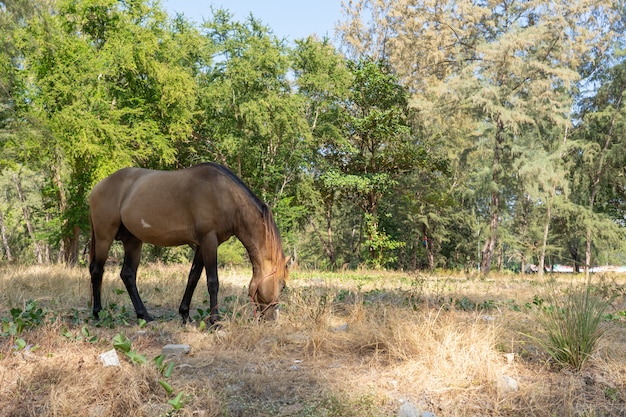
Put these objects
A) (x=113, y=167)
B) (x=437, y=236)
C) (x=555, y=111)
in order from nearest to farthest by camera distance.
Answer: (x=113, y=167)
(x=555, y=111)
(x=437, y=236)

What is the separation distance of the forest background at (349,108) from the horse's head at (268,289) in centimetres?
1077

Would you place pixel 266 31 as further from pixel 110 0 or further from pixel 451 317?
pixel 451 317

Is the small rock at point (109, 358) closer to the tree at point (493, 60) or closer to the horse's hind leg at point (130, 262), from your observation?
the horse's hind leg at point (130, 262)

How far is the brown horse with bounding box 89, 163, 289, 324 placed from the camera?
18.2 ft

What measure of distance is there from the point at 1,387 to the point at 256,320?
2288 mm

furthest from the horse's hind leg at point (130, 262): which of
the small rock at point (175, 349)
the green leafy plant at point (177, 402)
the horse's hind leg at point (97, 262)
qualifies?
the green leafy plant at point (177, 402)

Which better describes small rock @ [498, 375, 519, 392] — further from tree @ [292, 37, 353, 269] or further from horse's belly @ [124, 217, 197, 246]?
tree @ [292, 37, 353, 269]

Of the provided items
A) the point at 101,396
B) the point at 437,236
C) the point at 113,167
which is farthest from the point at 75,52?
the point at 437,236

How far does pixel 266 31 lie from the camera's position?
2184 centimetres

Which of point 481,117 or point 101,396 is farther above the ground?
point 481,117

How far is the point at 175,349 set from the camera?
424 cm

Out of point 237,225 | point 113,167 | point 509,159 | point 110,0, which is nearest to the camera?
point 237,225

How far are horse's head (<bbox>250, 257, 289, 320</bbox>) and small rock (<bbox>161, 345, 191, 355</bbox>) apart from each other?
124 centimetres

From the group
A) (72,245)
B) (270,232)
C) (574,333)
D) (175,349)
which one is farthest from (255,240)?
(72,245)
